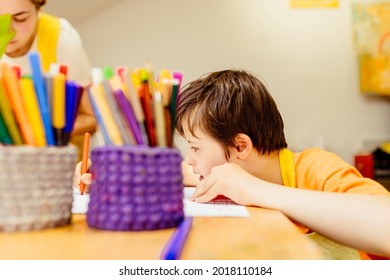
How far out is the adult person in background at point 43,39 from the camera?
0.46m

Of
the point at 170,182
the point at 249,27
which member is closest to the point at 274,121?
the point at 249,27

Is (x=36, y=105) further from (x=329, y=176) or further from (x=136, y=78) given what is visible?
(x=329, y=176)

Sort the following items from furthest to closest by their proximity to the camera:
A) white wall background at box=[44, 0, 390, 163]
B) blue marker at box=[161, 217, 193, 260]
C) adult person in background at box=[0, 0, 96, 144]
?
white wall background at box=[44, 0, 390, 163] < adult person in background at box=[0, 0, 96, 144] < blue marker at box=[161, 217, 193, 260]

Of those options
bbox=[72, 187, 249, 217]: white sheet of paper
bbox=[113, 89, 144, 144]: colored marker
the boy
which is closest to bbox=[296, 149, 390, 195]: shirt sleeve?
the boy

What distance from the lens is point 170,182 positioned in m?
0.26

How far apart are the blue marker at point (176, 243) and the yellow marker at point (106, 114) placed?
6 cm

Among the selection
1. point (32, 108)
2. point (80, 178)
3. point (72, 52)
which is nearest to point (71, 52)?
point (72, 52)

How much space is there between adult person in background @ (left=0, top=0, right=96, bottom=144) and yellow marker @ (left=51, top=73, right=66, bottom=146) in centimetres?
17

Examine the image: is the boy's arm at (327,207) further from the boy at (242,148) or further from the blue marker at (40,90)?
the blue marker at (40,90)

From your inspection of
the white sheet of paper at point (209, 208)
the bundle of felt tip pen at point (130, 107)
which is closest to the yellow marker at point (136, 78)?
the bundle of felt tip pen at point (130, 107)

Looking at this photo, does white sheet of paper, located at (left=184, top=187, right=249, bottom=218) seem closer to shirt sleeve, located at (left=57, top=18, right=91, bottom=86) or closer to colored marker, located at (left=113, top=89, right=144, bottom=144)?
colored marker, located at (left=113, top=89, right=144, bottom=144)

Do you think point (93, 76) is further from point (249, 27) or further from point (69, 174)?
point (249, 27)

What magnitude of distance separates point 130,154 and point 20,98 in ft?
0.23

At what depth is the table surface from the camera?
0.22m
